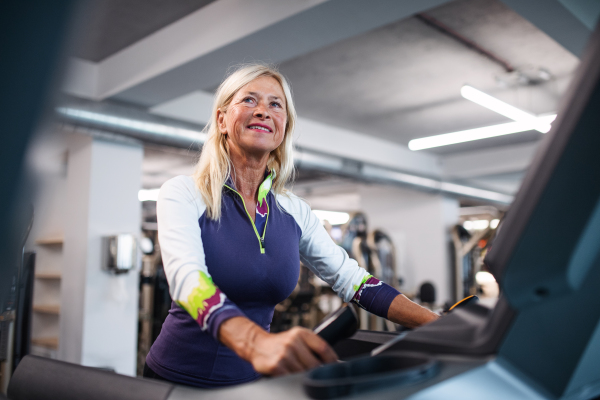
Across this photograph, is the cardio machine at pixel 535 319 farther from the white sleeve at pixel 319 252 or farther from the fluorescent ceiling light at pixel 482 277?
the fluorescent ceiling light at pixel 482 277

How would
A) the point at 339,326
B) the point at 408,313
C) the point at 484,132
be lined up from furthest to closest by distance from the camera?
the point at 484,132 → the point at 408,313 → the point at 339,326

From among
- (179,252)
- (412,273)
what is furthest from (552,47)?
(412,273)

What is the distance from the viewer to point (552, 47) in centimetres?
446

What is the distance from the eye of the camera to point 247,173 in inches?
46.9

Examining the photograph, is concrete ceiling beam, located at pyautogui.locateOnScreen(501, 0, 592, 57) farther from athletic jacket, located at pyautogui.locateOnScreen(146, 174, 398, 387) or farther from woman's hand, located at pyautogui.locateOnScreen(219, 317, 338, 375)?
woman's hand, located at pyautogui.locateOnScreen(219, 317, 338, 375)

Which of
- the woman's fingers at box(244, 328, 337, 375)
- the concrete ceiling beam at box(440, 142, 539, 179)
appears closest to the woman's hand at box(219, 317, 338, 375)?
the woman's fingers at box(244, 328, 337, 375)

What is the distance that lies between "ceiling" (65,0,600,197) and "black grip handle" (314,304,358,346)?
1707mm

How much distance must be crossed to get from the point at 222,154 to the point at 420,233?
8.26m

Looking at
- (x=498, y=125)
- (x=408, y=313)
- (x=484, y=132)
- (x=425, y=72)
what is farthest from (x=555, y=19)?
(x=408, y=313)

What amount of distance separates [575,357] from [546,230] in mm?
143

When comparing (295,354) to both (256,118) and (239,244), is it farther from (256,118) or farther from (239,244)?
(256,118)

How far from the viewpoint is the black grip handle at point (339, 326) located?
0.57 meters

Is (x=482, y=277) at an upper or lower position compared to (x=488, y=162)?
lower

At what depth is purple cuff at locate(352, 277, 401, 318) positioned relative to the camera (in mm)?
1027
